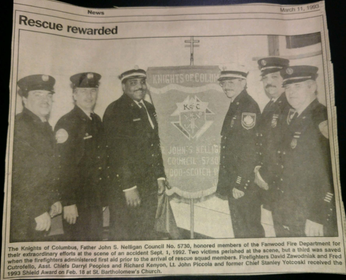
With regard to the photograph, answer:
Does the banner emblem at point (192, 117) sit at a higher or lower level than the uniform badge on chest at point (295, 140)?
higher

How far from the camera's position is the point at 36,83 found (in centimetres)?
67

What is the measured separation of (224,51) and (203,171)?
0.98ft

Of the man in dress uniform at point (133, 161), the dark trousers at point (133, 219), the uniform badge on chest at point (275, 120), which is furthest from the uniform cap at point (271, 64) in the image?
the dark trousers at point (133, 219)

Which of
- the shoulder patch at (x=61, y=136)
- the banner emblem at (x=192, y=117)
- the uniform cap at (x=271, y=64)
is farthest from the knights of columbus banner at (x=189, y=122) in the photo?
the shoulder patch at (x=61, y=136)

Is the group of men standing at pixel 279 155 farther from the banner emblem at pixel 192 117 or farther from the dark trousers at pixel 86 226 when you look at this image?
the dark trousers at pixel 86 226

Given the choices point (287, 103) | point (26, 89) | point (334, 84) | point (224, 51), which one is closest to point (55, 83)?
point (26, 89)

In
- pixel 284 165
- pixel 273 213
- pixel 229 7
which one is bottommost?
pixel 273 213

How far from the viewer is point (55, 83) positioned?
2.21 ft

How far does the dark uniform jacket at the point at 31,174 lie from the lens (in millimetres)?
632

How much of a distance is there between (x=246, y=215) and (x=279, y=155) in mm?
159

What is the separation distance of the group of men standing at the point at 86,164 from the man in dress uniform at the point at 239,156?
0.51 ft

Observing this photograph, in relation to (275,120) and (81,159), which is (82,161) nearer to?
(81,159)

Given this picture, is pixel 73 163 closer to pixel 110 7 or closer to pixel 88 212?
pixel 88 212

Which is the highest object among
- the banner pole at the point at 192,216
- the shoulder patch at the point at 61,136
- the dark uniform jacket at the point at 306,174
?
the shoulder patch at the point at 61,136
